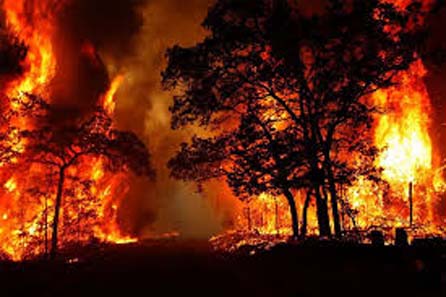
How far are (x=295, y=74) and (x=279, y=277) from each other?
12603 mm

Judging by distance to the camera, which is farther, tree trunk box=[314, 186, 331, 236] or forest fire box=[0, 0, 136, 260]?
forest fire box=[0, 0, 136, 260]

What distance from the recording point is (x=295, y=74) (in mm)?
25641

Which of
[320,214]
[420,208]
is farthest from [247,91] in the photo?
[420,208]

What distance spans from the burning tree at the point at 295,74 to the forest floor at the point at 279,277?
578 cm

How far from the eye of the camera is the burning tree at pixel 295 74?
82.0ft

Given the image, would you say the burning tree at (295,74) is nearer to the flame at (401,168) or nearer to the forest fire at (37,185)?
the forest fire at (37,185)

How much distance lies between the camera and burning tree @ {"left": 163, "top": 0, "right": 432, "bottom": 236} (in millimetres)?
25000

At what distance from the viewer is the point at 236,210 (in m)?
74.1

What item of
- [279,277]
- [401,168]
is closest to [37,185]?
[279,277]

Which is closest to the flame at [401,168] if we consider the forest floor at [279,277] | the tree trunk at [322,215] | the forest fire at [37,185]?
the forest fire at [37,185]

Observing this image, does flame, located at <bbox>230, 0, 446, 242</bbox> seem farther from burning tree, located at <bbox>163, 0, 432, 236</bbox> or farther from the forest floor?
the forest floor

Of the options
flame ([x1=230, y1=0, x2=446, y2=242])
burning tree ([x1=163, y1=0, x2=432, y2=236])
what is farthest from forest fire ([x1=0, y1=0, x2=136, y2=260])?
flame ([x1=230, y1=0, x2=446, y2=242])

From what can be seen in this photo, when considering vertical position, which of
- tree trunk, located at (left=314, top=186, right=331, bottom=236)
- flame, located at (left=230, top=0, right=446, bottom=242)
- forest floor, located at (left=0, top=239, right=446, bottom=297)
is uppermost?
flame, located at (left=230, top=0, right=446, bottom=242)

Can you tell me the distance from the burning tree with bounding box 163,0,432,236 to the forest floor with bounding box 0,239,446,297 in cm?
578
